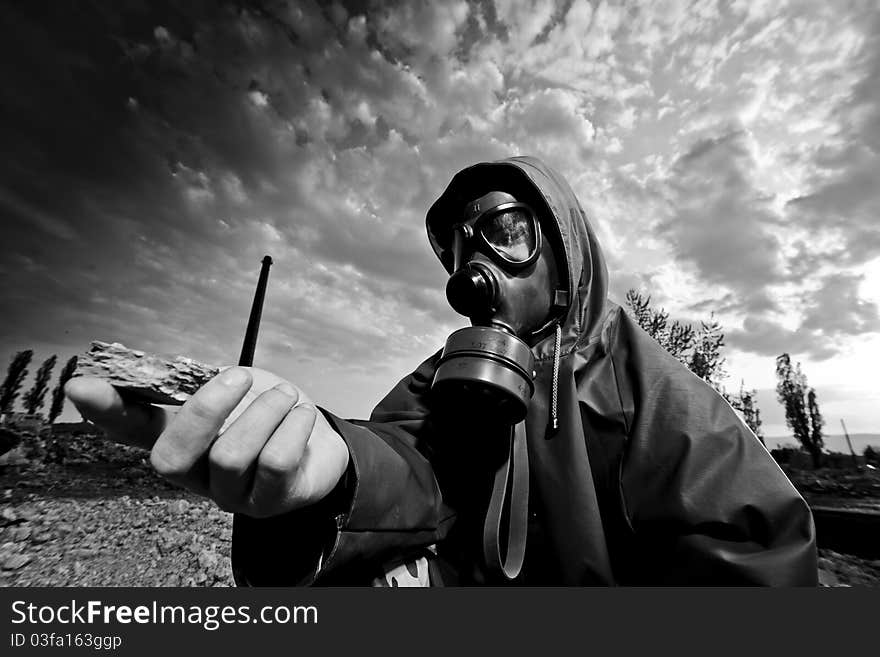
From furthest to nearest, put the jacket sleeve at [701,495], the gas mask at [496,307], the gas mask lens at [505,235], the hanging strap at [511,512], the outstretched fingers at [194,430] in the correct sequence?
the gas mask lens at [505,235], the gas mask at [496,307], the hanging strap at [511,512], the jacket sleeve at [701,495], the outstretched fingers at [194,430]

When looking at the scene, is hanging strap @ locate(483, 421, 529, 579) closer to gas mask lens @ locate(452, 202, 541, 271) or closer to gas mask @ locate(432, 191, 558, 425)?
gas mask @ locate(432, 191, 558, 425)

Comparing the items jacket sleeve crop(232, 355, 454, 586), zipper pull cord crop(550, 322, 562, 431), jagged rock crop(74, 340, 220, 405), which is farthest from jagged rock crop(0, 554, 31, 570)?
zipper pull cord crop(550, 322, 562, 431)

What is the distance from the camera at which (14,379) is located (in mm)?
32094

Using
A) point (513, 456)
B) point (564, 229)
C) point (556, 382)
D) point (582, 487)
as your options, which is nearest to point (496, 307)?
point (556, 382)

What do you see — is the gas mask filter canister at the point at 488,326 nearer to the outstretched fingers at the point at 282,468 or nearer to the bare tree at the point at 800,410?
the outstretched fingers at the point at 282,468

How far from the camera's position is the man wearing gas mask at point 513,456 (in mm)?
833

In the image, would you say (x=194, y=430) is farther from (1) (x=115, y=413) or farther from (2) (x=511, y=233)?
(2) (x=511, y=233)

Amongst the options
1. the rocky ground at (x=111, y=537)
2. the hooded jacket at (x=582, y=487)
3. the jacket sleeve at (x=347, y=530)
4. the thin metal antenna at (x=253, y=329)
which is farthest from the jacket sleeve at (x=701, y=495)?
the thin metal antenna at (x=253, y=329)

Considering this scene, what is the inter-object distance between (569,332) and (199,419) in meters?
1.81

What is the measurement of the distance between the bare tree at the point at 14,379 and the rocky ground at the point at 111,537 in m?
29.9

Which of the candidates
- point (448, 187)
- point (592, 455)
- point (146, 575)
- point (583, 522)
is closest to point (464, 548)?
point (583, 522)

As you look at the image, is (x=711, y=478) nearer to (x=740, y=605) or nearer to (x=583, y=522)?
(x=740, y=605)

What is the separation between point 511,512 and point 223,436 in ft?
4.49

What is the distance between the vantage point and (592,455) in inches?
69.6
